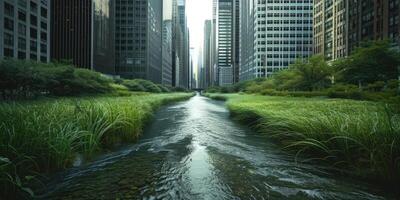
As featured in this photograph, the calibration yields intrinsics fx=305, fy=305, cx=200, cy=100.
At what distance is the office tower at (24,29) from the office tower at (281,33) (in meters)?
84.7

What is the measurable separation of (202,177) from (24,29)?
232 ft

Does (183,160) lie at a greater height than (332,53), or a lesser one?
lesser

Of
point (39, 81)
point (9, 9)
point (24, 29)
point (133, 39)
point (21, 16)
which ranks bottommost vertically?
point (39, 81)

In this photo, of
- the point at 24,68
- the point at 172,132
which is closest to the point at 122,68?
the point at 24,68

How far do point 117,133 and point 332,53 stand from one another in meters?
93.3

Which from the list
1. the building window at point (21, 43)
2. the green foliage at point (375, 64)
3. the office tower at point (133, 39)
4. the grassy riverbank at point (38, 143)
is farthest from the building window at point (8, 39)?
the office tower at point (133, 39)

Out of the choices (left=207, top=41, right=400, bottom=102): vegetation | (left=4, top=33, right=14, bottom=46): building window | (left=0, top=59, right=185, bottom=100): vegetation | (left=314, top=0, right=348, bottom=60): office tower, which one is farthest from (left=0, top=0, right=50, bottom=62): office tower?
(left=314, top=0, right=348, bottom=60): office tower

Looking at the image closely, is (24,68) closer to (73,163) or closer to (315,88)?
(73,163)

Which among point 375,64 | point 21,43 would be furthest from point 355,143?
point 21,43

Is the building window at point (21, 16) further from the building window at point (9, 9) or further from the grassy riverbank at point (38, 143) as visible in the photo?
the grassy riverbank at point (38, 143)

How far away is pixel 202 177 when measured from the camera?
668cm

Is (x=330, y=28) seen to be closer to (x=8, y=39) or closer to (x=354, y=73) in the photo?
(x=354, y=73)

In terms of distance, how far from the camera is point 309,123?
8.81 m

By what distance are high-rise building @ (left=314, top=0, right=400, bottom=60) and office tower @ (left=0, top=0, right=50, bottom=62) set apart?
6598 cm
